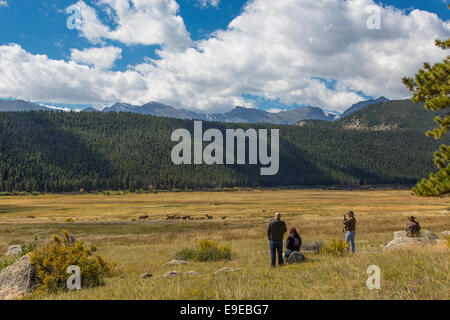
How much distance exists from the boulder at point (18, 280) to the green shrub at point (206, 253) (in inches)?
380

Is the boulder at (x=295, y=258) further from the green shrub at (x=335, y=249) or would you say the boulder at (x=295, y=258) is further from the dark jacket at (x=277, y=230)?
the green shrub at (x=335, y=249)

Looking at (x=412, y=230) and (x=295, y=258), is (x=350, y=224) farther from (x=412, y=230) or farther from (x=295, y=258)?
(x=412, y=230)

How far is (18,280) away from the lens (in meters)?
10.9

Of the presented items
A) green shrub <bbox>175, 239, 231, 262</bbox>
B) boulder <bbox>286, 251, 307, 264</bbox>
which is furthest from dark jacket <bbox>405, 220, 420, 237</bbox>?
green shrub <bbox>175, 239, 231, 262</bbox>

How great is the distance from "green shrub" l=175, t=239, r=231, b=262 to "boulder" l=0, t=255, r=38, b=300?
964 centimetres

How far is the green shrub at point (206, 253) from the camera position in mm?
19156

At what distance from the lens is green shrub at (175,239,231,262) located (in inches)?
754

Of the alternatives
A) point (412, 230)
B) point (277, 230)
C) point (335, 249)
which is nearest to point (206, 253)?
point (277, 230)

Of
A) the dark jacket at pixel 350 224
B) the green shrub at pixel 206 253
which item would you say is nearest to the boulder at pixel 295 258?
the dark jacket at pixel 350 224

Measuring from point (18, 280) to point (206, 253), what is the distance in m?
10.4

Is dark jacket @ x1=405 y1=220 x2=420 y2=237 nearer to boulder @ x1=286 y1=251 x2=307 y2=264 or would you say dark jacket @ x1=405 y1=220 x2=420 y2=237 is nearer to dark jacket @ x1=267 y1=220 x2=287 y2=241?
boulder @ x1=286 y1=251 x2=307 y2=264

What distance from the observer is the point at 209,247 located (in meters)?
20.3
